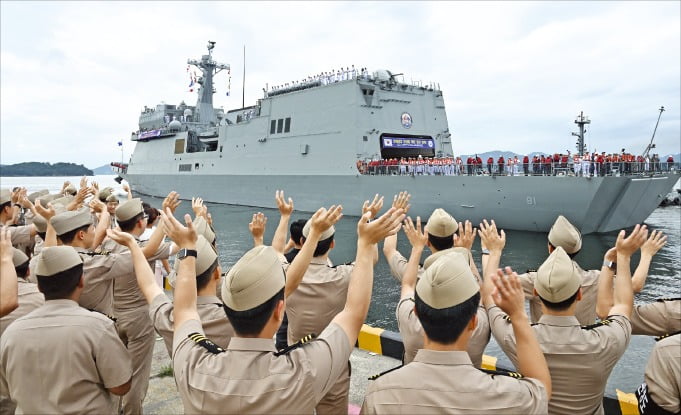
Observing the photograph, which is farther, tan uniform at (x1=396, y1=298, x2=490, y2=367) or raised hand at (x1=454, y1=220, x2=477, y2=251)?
raised hand at (x1=454, y1=220, x2=477, y2=251)

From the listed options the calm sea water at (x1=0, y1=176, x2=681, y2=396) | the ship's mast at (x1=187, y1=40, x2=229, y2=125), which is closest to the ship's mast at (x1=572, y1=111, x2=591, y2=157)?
the calm sea water at (x1=0, y1=176, x2=681, y2=396)

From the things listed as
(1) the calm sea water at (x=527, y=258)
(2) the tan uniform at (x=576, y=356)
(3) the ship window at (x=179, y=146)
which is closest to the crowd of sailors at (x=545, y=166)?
(1) the calm sea water at (x=527, y=258)

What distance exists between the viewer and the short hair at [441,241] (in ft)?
8.67

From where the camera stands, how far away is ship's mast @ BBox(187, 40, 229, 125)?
100.0ft

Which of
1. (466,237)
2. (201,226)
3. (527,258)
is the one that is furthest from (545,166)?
(201,226)

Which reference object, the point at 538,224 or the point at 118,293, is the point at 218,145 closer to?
Answer: the point at 538,224

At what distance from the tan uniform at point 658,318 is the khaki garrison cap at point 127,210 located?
309 cm

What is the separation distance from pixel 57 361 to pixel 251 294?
0.96 meters

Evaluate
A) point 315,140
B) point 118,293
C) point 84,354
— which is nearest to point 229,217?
point 315,140

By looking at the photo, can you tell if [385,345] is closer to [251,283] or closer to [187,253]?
[187,253]

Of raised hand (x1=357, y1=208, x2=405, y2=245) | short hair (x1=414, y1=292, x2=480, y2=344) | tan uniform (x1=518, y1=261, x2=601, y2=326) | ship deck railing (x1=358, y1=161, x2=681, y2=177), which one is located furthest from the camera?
ship deck railing (x1=358, y1=161, x2=681, y2=177)

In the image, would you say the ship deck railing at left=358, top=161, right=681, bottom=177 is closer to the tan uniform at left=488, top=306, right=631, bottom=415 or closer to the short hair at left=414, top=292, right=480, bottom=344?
the tan uniform at left=488, top=306, right=631, bottom=415

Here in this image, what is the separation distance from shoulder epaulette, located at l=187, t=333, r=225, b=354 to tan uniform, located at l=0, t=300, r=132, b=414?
1.86ft

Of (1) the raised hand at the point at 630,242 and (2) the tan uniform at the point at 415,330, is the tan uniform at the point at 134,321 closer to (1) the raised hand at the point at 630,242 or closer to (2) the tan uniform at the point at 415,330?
(2) the tan uniform at the point at 415,330
